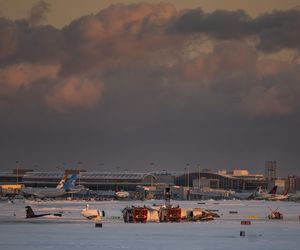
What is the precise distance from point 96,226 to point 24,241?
24109mm

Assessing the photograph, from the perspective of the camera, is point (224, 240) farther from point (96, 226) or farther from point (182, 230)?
point (96, 226)

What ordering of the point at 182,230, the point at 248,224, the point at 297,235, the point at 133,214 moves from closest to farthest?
the point at 297,235 → the point at 182,230 → the point at 248,224 → the point at 133,214

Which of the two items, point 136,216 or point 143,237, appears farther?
point 136,216

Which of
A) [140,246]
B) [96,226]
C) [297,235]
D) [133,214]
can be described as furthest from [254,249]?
[133,214]

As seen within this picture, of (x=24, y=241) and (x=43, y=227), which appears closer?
(x=24, y=241)

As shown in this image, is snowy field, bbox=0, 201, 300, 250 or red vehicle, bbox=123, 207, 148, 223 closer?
snowy field, bbox=0, 201, 300, 250

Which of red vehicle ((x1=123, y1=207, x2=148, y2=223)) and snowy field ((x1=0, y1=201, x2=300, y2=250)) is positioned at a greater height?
→ red vehicle ((x1=123, y1=207, x2=148, y2=223))

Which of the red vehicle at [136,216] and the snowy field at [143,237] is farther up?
the red vehicle at [136,216]

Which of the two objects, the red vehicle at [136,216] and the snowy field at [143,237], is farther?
the red vehicle at [136,216]

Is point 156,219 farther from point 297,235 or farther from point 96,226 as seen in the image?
point 297,235

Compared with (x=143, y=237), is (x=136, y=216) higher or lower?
higher

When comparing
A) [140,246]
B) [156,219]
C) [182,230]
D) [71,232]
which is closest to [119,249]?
[140,246]

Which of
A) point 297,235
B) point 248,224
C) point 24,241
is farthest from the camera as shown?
point 248,224

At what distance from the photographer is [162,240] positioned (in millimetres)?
70312
